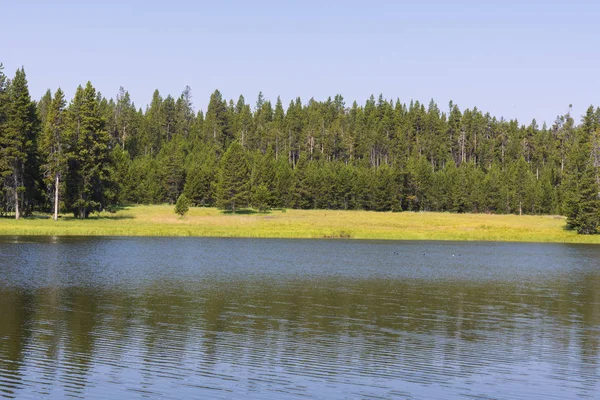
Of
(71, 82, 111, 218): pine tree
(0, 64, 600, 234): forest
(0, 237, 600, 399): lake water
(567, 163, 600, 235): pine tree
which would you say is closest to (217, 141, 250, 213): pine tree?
(0, 64, 600, 234): forest

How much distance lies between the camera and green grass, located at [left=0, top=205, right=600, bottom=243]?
298 ft

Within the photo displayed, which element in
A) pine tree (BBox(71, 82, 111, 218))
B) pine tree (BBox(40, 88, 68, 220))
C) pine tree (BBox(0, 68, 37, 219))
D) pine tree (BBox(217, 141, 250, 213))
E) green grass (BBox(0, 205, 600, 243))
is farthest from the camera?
pine tree (BBox(217, 141, 250, 213))

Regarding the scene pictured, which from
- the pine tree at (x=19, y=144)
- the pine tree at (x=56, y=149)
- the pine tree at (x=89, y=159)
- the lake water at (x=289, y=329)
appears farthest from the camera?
the pine tree at (x=89, y=159)

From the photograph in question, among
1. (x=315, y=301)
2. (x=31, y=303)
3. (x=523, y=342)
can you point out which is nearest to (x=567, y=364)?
(x=523, y=342)

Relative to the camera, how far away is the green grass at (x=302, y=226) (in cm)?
9088

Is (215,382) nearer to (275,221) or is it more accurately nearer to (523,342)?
(523,342)

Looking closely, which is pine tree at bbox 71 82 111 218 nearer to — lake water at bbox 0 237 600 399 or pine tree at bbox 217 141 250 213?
pine tree at bbox 217 141 250 213

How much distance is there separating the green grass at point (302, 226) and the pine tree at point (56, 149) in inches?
212

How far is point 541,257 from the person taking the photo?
73688 mm

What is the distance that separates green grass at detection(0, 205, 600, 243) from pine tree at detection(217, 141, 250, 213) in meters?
3.25

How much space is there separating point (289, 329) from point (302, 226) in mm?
80217

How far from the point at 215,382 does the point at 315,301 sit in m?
18.1

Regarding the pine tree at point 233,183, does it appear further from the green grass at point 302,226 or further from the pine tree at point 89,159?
the pine tree at point 89,159

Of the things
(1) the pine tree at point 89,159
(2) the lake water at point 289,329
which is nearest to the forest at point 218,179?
(1) the pine tree at point 89,159
